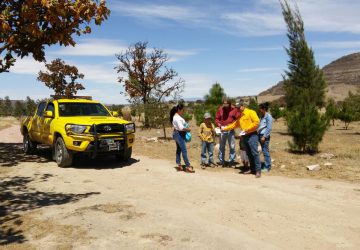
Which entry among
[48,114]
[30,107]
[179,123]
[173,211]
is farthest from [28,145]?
[30,107]

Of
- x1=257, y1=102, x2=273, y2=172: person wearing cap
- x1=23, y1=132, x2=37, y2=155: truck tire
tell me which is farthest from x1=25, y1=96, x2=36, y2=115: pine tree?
x1=257, y1=102, x2=273, y2=172: person wearing cap

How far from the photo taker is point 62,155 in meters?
9.66

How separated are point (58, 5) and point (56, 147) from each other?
4.14m

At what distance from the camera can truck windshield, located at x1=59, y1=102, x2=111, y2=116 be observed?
34.8ft

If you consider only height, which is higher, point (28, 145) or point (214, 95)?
point (214, 95)

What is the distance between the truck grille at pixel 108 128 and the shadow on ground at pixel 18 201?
1.95 metres

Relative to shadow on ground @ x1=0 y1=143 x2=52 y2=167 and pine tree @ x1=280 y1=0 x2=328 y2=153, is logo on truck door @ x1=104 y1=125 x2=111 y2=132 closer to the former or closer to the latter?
shadow on ground @ x1=0 y1=143 x2=52 y2=167

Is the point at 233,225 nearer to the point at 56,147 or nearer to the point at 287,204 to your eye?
the point at 287,204

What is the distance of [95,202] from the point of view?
6188 mm

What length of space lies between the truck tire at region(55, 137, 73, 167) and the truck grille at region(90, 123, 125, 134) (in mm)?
953

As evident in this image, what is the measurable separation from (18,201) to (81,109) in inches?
193

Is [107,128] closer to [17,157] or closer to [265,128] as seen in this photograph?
[17,157]

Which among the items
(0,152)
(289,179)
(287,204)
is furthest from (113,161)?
(287,204)

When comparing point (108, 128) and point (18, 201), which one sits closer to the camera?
point (18, 201)
